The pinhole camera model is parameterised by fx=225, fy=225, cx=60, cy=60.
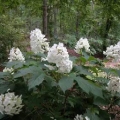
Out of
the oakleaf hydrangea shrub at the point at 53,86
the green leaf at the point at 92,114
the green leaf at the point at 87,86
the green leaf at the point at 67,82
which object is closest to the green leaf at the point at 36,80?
the oakleaf hydrangea shrub at the point at 53,86

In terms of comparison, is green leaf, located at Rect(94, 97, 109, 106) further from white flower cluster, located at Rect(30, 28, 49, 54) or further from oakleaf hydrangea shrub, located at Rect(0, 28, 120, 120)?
white flower cluster, located at Rect(30, 28, 49, 54)

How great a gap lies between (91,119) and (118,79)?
571mm

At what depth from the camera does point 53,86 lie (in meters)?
2.09

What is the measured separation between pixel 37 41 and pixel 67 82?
918 millimetres

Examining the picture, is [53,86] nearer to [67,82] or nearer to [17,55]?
[67,82]

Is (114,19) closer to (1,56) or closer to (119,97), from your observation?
(1,56)

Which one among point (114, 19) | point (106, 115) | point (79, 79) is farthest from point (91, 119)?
point (114, 19)

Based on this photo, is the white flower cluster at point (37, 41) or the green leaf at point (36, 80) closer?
the green leaf at point (36, 80)

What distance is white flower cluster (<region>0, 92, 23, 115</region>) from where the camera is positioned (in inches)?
79.8

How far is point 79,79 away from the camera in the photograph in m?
1.87

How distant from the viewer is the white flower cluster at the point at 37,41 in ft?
8.39

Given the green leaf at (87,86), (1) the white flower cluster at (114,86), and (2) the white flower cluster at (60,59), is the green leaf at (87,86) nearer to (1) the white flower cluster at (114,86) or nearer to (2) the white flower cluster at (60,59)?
(2) the white flower cluster at (60,59)

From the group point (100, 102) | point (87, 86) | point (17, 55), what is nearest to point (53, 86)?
point (87, 86)

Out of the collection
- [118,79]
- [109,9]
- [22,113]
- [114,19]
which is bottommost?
[114,19]
